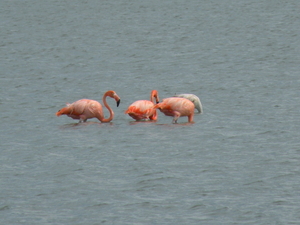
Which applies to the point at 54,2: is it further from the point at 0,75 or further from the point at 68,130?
the point at 68,130

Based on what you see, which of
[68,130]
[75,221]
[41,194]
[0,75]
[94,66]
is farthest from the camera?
[94,66]

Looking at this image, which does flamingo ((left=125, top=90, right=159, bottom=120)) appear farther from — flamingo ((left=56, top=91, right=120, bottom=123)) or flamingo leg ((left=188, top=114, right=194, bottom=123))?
flamingo leg ((left=188, top=114, right=194, bottom=123))

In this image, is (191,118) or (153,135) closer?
(153,135)

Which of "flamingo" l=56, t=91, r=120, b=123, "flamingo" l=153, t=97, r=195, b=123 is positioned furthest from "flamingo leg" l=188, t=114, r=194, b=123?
"flamingo" l=56, t=91, r=120, b=123

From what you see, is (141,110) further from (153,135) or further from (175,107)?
(153,135)

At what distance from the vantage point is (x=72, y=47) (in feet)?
174

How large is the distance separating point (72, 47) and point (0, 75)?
12.8m

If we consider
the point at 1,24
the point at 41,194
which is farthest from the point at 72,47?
the point at 41,194

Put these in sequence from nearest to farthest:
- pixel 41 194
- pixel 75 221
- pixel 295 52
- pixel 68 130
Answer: pixel 75 221, pixel 41 194, pixel 68 130, pixel 295 52

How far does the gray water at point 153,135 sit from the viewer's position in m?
18.1

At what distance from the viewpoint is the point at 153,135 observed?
25172 millimetres

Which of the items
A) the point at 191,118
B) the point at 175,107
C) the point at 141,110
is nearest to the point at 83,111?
the point at 141,110

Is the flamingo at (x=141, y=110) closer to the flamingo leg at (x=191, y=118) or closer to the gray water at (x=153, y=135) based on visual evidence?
the gray water at (x=153, y=135)

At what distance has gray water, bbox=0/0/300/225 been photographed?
1806 centimetres
